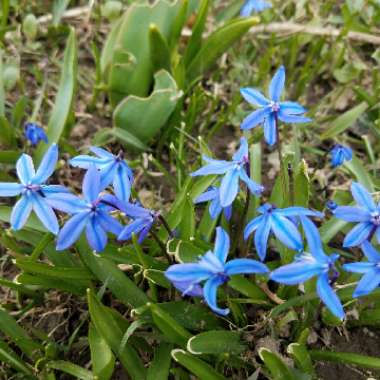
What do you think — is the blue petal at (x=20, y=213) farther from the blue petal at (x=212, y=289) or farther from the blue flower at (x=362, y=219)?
the blue flower at (x=362, y=219)

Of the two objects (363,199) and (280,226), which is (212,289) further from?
(363,199)

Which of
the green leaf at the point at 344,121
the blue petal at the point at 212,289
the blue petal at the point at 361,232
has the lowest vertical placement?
the green leaf at the point at 344,121

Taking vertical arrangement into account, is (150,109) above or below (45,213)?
below

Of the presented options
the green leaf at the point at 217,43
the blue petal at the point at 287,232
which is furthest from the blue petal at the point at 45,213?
the green leaf at the point at 217,43

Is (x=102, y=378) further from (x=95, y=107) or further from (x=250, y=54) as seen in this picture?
(x=250, y=54)

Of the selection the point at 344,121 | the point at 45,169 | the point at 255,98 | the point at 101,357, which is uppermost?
the point at 255,98

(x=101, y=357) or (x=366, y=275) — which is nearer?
(x=366, y=275)

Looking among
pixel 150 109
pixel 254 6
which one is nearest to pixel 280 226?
pixel 150 109

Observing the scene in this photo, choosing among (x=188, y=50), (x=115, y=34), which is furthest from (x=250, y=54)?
(x=115, y=34)
